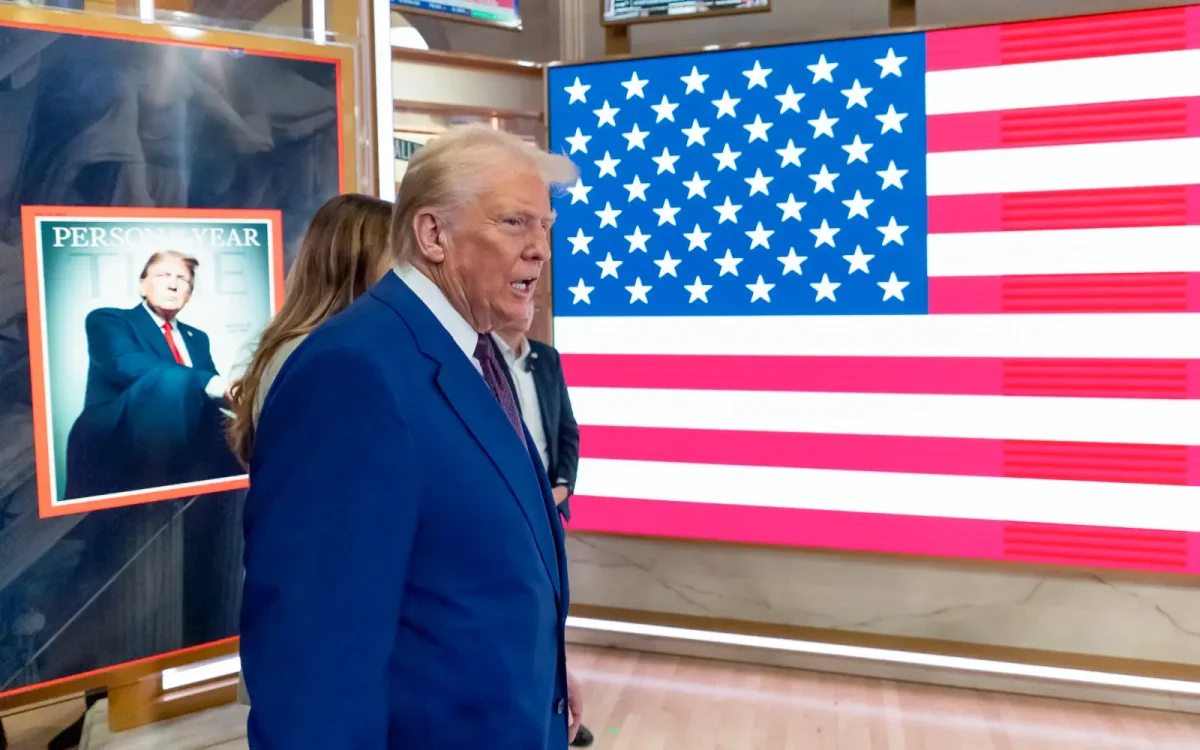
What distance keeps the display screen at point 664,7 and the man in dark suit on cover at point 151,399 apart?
1.86m

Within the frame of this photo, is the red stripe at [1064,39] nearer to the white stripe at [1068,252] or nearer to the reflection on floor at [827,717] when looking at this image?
the white stripe at [1068,252]

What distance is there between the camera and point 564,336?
11.4 feet

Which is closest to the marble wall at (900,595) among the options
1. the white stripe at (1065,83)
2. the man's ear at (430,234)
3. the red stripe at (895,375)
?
the red stripe at (895,375)

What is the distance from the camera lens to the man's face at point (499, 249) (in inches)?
41.2

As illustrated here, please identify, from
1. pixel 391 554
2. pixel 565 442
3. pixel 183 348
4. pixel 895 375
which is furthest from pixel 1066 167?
pixel 391 554

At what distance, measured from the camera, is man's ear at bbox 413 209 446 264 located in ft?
3.45

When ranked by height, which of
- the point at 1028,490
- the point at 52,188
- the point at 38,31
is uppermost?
the point at 38,31

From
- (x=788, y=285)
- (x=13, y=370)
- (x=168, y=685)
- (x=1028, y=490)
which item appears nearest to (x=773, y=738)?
(x=1028, y=490)

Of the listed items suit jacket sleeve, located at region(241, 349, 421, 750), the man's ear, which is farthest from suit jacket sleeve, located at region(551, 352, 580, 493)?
suit jacket sleeve, located at region(241, 349, 421, 750)

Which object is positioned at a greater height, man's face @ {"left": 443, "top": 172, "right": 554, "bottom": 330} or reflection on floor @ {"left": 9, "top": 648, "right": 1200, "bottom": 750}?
man's face @ {"left": 443, "top": 172, "right": 554, "bottom": 330}

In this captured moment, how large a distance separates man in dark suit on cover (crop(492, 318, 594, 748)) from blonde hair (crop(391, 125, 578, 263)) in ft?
4.64

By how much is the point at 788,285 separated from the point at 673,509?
880mm

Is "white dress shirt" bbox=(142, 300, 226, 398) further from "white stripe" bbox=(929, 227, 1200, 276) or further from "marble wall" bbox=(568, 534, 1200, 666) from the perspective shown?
"white stripe" bbox=(929, 227, 1200, 276)

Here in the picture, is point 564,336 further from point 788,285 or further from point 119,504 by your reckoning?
point 119,504
